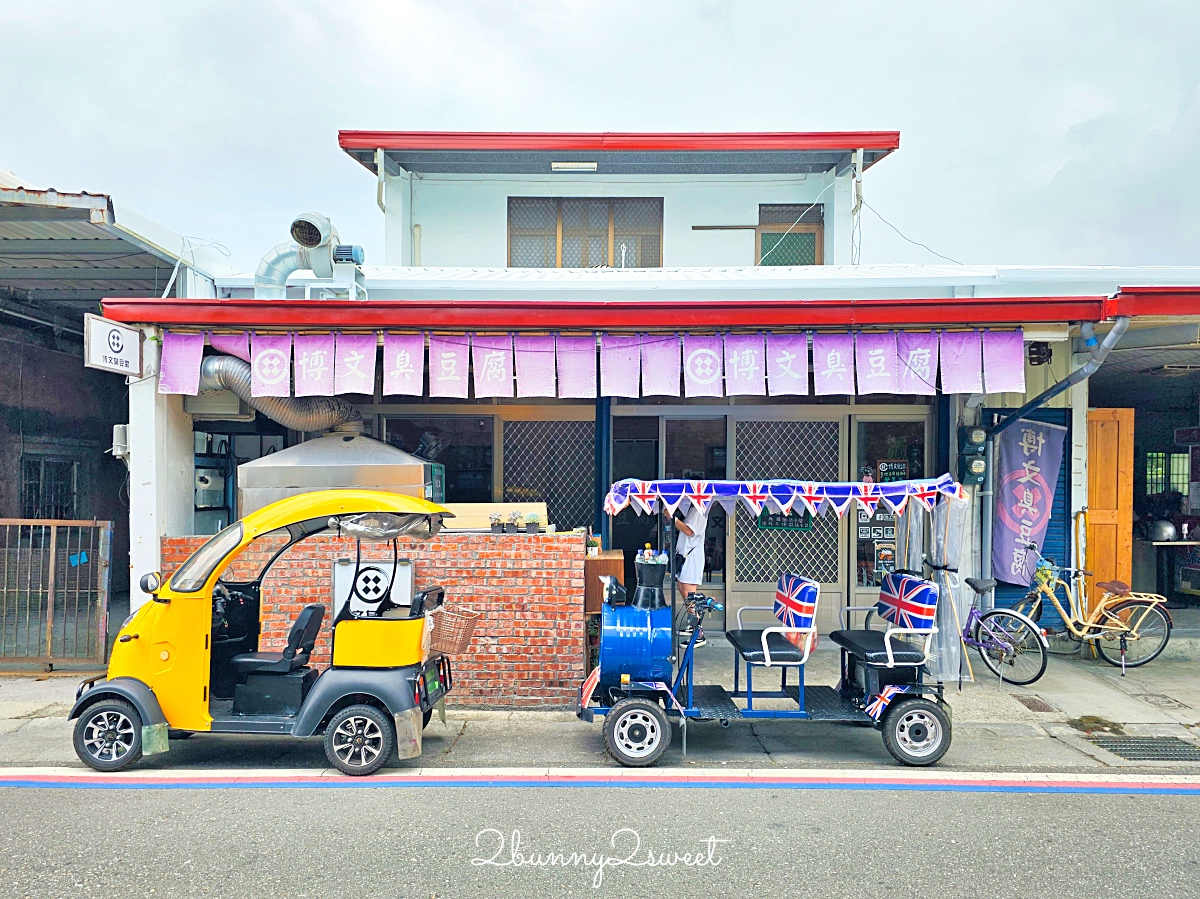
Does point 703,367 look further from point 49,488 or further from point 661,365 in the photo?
point 49,488

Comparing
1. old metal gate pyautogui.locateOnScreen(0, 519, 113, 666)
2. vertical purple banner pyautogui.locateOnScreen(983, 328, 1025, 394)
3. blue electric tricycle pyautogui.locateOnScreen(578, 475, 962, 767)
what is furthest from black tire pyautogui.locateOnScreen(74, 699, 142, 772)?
vertical purple banner pyautogui.locateOnScreen(983, 328, 1025, 394)

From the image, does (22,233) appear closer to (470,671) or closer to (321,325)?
(321,325)

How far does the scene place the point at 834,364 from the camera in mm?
8711

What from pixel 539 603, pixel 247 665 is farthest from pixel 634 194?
pixel 247 665

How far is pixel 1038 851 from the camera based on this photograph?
453 centimetres

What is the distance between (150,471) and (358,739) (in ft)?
15.8

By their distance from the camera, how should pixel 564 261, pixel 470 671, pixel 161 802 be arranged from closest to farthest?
pixel 161 802 → pixel 470 671 → pixel 564 261

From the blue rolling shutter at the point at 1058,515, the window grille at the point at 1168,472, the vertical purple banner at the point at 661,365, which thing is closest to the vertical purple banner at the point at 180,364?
the vertical purple banner at the point at 661,365

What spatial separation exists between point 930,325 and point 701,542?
356cm

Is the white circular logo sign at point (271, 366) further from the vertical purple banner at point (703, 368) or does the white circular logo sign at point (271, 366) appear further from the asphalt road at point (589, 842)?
the asphalt road at point (589, 842)

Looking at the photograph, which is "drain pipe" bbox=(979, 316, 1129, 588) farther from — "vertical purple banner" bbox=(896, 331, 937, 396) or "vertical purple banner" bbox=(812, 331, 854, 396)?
"vertical purple banner" bbox=(812, 331, 854, 396)

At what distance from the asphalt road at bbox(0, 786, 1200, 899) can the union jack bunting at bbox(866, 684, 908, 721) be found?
0.76m

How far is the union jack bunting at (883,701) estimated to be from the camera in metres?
6.03

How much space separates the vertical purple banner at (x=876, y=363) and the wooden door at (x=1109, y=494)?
12.3 feet
